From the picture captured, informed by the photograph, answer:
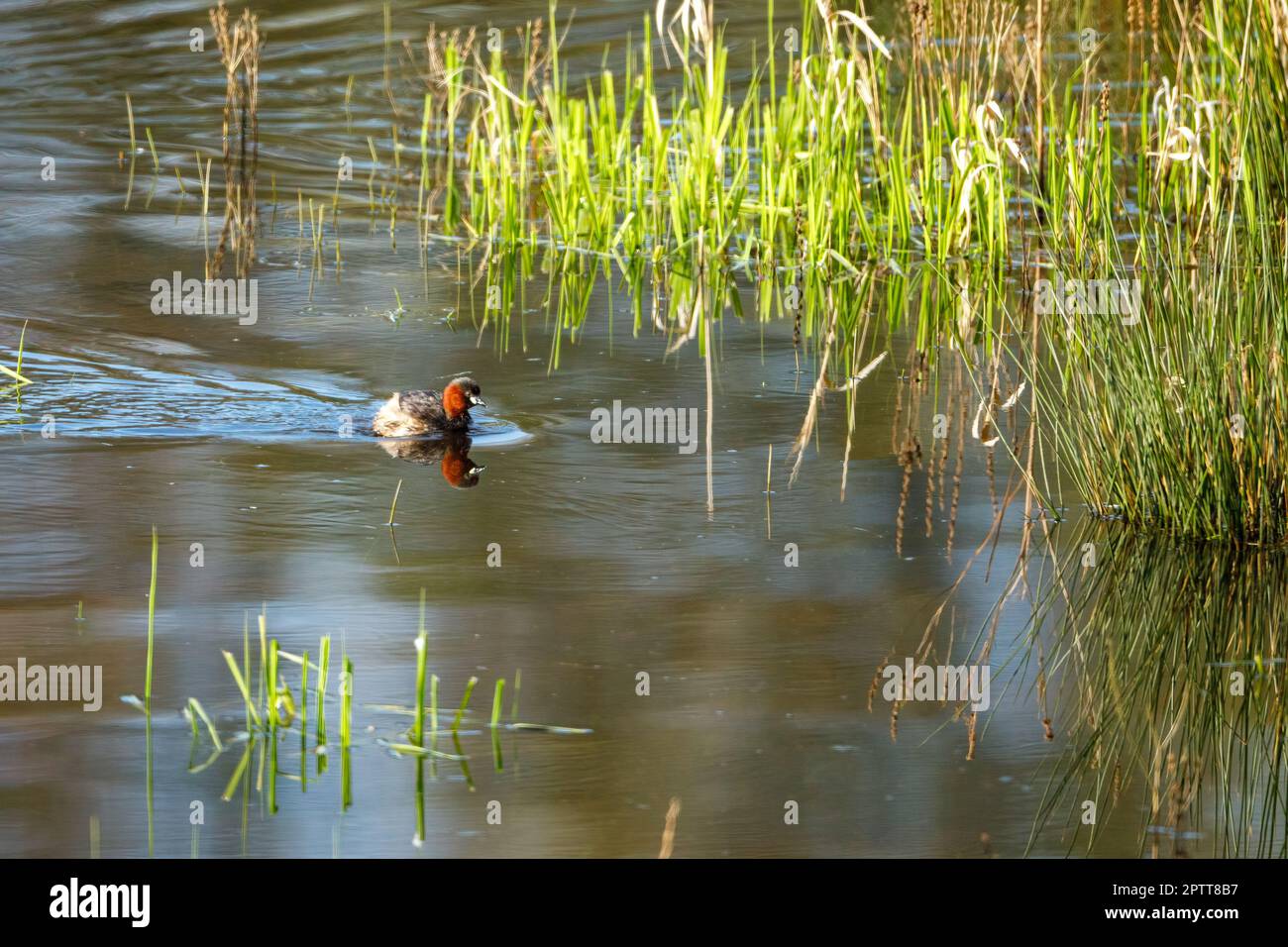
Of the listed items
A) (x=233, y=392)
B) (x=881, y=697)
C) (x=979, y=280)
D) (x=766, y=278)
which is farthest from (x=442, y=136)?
(x=881, y=697)

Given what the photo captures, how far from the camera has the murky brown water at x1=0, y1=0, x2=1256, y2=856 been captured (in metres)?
4.62

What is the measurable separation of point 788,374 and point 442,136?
623 centimetres

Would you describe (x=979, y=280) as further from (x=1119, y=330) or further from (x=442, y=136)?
(x=442, y=136)
